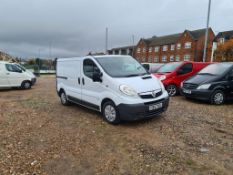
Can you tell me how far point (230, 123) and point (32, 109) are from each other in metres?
6.37

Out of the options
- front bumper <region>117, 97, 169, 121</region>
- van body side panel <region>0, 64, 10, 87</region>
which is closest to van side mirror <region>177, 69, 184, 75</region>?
front bumper <region>117, 97, 169, 121</region>

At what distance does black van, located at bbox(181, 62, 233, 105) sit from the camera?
7.33m

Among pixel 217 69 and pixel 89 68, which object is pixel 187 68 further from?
pixel 89 68

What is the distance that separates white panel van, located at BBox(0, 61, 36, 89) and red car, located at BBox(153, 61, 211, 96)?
8.47m

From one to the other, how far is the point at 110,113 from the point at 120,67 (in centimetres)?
136

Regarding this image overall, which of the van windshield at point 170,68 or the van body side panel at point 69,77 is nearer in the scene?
the van body side panel at point 69,77

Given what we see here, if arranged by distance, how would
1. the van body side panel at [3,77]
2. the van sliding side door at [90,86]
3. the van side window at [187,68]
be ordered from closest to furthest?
the van sliding side door at [90,86], the van side window at [187,68], the van body side panel at [3,77]

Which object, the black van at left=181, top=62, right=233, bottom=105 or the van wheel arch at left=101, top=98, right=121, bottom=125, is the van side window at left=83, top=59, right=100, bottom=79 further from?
the black van at left=181, top=62, right=233, bottom=105

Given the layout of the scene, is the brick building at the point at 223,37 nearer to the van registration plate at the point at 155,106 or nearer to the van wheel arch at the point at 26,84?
the van wheel arch at the point at 26,84

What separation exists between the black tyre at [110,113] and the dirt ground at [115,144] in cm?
20

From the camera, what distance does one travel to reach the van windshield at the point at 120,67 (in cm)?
524

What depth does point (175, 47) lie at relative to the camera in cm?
5097

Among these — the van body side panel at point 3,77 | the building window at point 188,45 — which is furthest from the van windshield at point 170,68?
the building window at point 188,45

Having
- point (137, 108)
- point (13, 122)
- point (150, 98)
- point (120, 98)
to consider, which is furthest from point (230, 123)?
point (13, 122)
